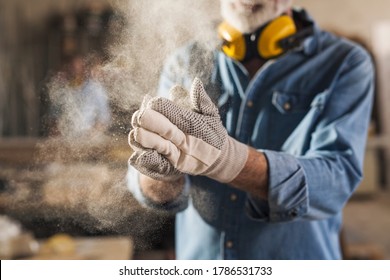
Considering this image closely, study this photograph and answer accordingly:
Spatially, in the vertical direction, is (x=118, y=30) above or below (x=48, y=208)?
above

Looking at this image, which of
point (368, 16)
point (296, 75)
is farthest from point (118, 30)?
point (368, 16)

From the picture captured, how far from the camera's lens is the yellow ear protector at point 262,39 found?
2.51ft

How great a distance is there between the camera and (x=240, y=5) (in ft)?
2.47

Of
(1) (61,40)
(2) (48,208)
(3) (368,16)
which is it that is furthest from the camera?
(1) (61,40)

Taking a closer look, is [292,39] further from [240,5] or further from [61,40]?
[61,40]

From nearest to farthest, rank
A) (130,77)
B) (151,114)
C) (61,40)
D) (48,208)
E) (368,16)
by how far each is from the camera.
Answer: (151,114) < (130,77) < (48,208) < (368,16) < (61,40)

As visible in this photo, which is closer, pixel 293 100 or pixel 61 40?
pixel 293 100

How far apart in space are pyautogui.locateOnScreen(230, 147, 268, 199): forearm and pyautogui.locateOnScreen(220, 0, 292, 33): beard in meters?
0.20

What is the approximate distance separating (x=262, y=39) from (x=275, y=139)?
0.16 meters

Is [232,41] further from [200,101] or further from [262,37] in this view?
[200,101]

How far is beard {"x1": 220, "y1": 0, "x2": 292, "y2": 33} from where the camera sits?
2.48ft

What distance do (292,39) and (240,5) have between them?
112mm

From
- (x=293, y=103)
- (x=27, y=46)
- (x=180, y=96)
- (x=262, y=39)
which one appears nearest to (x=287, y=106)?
(x=293, y=103)

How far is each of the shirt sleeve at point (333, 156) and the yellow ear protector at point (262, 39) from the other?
10 cm
